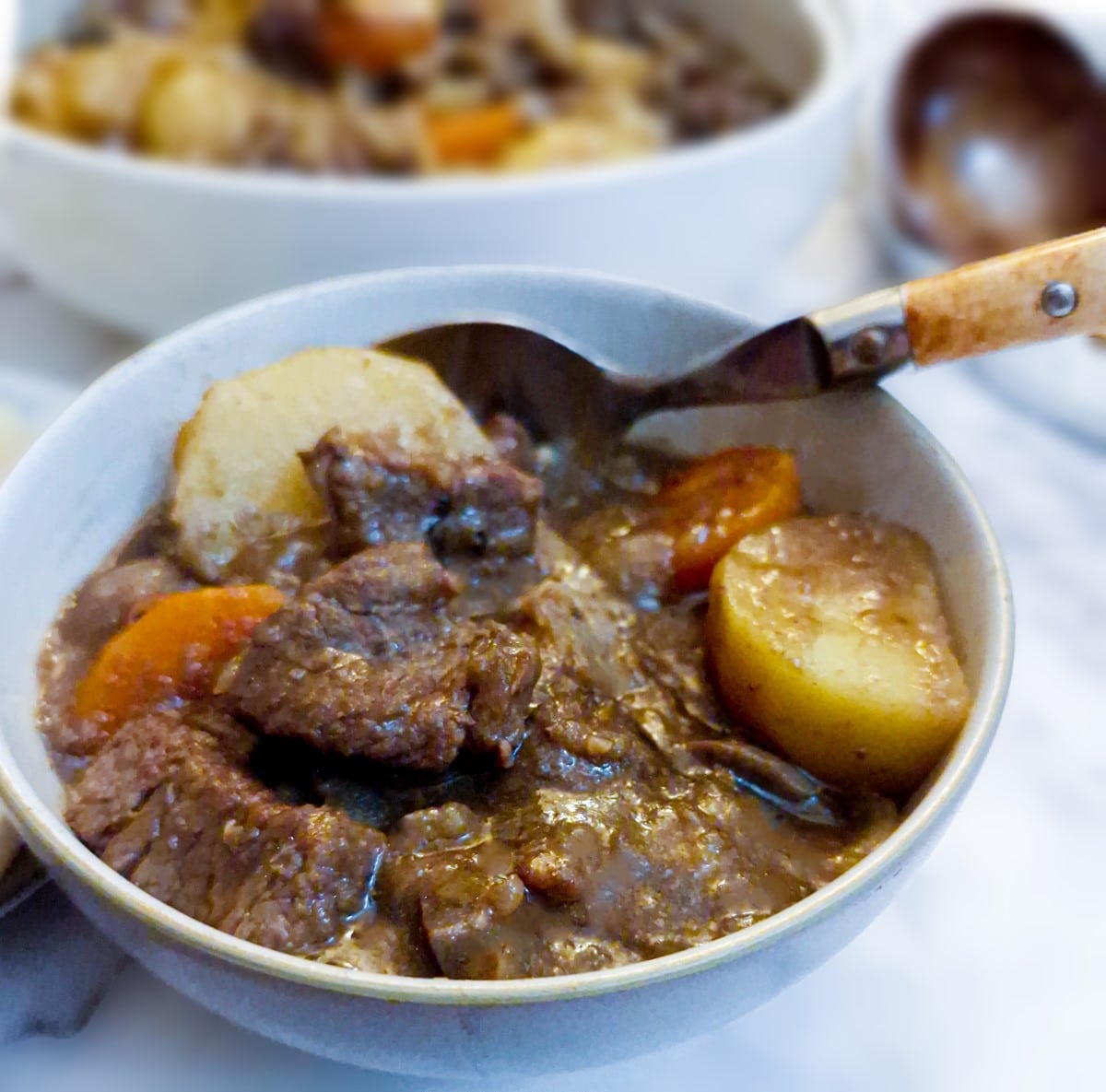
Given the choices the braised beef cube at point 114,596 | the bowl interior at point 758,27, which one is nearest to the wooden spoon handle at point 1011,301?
the braised beef cube at point 114,596

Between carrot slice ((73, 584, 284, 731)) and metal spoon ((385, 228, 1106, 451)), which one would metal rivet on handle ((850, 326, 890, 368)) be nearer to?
metal spoon ((385, 228, 1106, 451))

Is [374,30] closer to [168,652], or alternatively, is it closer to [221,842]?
[168,652]

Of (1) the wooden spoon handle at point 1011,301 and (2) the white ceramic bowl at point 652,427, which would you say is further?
(1) the wooden spoon handle at point 1011,301

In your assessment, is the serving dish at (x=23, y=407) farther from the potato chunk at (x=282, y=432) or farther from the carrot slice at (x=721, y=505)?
the carrot slice at (x=721, y=505)

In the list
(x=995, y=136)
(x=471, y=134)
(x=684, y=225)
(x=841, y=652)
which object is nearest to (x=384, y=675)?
(x=841, y=652)

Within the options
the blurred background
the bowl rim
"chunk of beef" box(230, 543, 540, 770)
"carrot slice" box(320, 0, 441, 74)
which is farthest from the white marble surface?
"carrot slice" box(320, 0, 441, 74)
